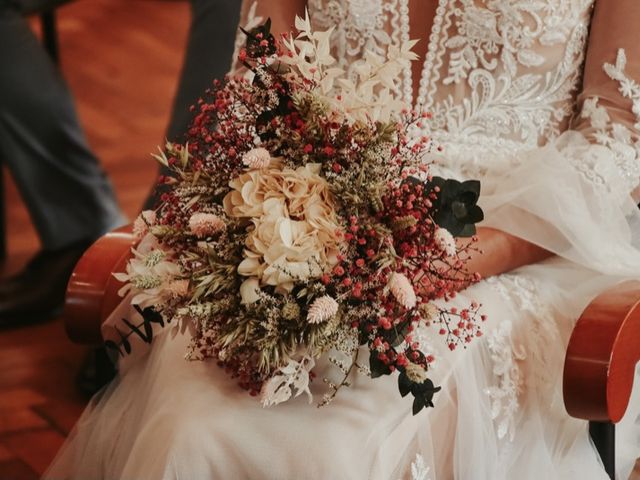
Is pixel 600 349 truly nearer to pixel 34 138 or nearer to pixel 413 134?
pixel 413 134

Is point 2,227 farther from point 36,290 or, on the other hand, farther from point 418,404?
point 418,404

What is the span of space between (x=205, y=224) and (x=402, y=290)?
9.4 inches

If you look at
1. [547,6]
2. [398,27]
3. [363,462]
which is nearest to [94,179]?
[398,27]

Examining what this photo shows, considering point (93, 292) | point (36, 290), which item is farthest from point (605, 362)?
point (36, 290)

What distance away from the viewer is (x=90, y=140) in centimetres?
382

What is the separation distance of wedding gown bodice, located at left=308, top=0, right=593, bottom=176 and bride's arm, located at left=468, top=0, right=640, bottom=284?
0.16ft

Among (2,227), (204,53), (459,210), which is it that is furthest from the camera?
(2,227)

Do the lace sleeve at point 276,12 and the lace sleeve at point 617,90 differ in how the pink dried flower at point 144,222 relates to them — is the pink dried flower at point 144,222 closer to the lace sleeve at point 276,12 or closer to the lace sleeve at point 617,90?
the lace sleeve at point 276,12

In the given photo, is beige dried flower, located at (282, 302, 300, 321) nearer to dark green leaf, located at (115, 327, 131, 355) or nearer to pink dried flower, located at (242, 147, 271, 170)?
pink dried flower, located at (242, 147, 271, 170)

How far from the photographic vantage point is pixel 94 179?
2.79 metres

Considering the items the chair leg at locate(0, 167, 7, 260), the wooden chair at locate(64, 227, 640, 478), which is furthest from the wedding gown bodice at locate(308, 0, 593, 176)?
the chair leg at locate(0, 167, 7, 260)

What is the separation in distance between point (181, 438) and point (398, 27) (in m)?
0.76

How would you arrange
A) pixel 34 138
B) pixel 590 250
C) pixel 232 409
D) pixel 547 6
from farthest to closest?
pixel 34 138 → pixel 547 6 → pixel 590 250 → pixel 232 409

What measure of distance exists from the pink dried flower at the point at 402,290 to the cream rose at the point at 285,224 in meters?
0.07
